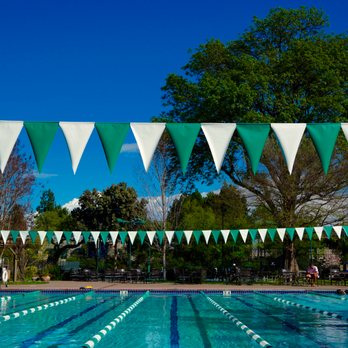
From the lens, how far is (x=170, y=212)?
1419 inches

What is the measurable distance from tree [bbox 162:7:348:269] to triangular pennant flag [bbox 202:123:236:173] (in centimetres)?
1740

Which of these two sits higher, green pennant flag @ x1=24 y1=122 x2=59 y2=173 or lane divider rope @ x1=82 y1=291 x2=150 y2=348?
green pennant flag @ x1=24 y1=122 x2=59 y2=173

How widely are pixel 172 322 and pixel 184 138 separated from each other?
5.26m

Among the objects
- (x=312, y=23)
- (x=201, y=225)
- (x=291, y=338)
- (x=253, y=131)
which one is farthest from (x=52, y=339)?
(x=201, y=225)

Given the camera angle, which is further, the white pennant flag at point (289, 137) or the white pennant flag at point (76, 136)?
the white pennant flag at point (289, 137)

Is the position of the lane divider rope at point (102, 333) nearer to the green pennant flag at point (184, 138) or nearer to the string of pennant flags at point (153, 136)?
the string of pennant flags at point (153, 136)

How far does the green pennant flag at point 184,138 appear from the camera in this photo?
977cm

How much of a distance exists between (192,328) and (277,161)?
17.5m

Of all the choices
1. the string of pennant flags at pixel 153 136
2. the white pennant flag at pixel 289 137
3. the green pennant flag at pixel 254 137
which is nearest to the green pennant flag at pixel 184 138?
the string of pennant flags at pixel 153 136

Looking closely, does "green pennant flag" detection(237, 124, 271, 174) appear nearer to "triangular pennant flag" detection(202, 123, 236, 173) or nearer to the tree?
"triangular pennant flag" detection(202, 123, 236, 173)

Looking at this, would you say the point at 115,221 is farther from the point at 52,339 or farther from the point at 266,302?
the point at 52,339

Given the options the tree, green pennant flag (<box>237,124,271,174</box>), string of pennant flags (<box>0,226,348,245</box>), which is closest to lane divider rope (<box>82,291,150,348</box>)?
green pennant flag (<box>237,124,271,174</box>)

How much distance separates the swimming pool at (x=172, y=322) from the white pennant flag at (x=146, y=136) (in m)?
3.28

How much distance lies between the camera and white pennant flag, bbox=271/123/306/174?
962 centimetres
